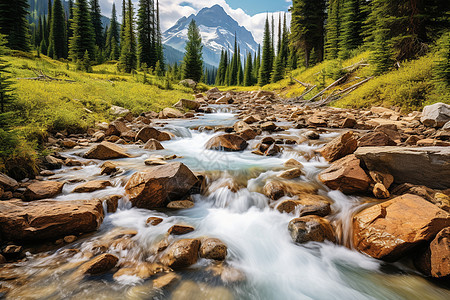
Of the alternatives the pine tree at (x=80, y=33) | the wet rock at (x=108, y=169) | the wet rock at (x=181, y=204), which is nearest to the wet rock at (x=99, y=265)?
the wet rock at (x=181, y=204)

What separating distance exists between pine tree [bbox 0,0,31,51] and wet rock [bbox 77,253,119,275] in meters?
37.0

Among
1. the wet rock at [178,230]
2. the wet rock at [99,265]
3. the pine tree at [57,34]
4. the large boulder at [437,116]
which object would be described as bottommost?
the wet rock at [99,265]

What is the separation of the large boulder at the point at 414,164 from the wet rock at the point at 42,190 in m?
6.18

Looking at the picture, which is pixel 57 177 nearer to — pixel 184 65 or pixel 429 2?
pixel 429 2

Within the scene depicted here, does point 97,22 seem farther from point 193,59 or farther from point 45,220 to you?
point 45,220

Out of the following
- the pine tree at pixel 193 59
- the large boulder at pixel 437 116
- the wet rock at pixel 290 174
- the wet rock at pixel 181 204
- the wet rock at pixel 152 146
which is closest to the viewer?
the wet rock at pixel 181 204

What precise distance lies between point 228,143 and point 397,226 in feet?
17.6

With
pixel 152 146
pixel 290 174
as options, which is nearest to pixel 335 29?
pixel 152 146

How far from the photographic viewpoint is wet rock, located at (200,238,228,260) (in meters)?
2.97

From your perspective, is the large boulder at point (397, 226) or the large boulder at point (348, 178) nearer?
the large boulder at point (397, 226)

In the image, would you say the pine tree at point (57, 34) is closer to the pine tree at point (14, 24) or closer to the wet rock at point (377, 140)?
the pine tree at point (14, 24)

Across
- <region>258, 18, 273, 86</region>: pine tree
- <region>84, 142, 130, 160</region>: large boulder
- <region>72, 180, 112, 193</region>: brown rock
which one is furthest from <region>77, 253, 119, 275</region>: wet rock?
<region>258, 18, 273, 86</region>: pine tree

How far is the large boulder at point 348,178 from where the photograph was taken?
4.11 meters

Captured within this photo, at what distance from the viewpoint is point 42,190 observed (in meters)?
4.05
